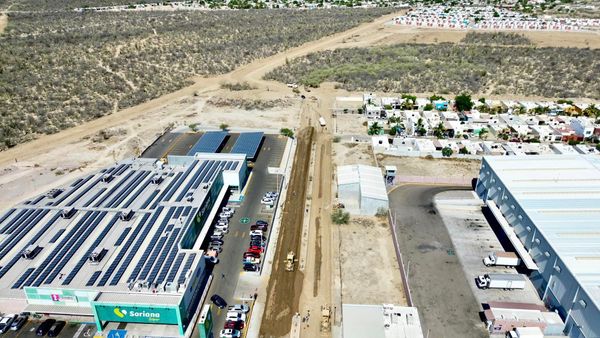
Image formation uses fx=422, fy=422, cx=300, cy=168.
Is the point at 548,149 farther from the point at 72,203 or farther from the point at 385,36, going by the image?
the point at 385,36

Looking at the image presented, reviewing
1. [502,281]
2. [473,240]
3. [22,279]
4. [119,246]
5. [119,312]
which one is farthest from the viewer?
[473,240]

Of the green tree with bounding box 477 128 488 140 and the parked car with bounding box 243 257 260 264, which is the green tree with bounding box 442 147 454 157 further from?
the parked car with bounding box 243 257 260 264

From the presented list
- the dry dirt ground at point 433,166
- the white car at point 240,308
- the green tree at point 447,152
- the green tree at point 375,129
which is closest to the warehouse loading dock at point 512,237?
the dry dirt ground at point 433,166

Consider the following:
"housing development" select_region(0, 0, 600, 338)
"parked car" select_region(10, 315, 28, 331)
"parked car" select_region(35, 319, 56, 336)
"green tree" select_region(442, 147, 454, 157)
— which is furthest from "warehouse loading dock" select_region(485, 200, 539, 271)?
"parked car" select_region(10, 315, 28, 331)

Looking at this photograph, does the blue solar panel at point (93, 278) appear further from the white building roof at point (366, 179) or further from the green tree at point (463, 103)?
the green tree at point (463, 103)

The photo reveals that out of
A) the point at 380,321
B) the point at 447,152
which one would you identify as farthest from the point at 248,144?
the point at 380,321

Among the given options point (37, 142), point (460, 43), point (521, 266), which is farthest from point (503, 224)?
point (460, 43)

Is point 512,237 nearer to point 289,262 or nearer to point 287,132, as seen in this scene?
point 289,262
